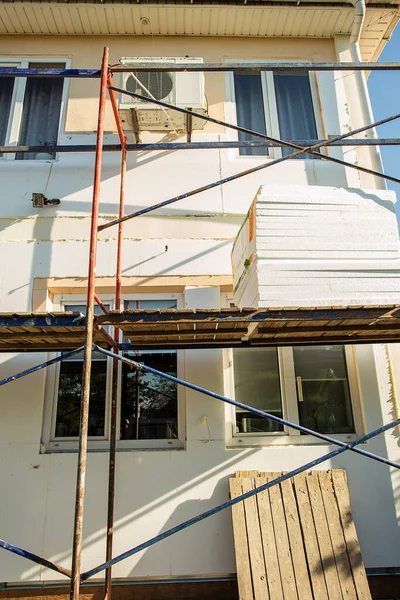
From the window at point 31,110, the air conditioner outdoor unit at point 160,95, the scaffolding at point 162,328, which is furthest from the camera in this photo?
the window at point 31,110

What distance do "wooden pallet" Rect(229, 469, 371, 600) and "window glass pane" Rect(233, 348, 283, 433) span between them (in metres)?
0.54

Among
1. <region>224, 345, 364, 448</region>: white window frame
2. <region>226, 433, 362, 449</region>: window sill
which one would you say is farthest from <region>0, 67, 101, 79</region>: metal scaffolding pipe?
<region>226, 433, 362, 449</region>: window sill

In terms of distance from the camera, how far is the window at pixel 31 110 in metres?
5.45

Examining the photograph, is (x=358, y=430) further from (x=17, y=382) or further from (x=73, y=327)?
(x=17, y=382)

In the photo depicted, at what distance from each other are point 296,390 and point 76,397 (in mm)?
2335

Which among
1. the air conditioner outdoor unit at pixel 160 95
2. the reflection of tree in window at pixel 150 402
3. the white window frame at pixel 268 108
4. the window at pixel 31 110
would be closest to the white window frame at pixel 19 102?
the window at pixel 31 110

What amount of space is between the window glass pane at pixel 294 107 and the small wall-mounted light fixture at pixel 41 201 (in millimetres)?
2904

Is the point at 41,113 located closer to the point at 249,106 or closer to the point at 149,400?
the point at 249,106

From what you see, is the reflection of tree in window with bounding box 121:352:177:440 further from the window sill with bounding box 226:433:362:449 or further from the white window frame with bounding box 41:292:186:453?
the window sill with bounding box 226:433:362:449

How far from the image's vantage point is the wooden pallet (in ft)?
11.6

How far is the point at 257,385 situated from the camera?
4.58m

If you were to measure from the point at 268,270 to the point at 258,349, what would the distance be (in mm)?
1444

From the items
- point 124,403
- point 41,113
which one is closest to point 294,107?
point 41,113

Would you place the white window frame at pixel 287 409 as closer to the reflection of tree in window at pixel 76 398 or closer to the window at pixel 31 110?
the reflection of tree in window at pixel 76 398
